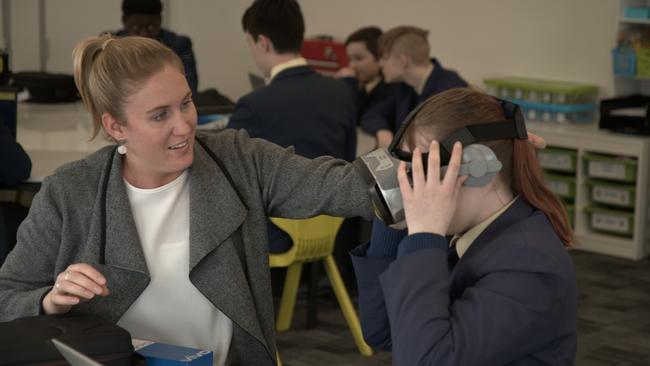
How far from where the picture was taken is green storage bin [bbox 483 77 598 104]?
5805mm

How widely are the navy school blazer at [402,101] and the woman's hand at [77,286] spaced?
10.2 ft

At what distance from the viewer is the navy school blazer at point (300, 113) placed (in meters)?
3.90

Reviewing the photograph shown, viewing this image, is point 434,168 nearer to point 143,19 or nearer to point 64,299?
point 64,299

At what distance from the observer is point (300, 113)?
394cm

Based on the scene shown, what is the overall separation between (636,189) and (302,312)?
6.58ft

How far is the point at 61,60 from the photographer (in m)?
7.66

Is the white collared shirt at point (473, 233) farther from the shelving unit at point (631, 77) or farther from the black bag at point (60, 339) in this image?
the shelving unit at point (631, 77)

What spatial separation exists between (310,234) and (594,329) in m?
1.35

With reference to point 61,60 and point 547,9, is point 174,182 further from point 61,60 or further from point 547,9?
point 61,60

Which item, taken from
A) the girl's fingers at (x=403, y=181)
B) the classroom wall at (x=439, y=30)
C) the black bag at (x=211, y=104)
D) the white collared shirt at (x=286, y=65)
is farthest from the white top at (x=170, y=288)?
the classroom wall at (x=439, y=30)

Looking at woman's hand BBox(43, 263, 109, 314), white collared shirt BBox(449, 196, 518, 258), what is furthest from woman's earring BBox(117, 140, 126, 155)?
white collared shirt BBox(449, 196, 518, 258)

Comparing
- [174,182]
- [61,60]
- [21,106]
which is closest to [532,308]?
[174,182]

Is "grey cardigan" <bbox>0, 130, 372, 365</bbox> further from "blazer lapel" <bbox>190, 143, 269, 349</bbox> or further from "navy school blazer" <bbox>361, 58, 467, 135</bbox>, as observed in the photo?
"navy school blazer" <bbox>361, 58, 467, 135</bbox>

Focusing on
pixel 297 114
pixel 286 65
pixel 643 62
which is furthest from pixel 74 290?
pixel 643 62
